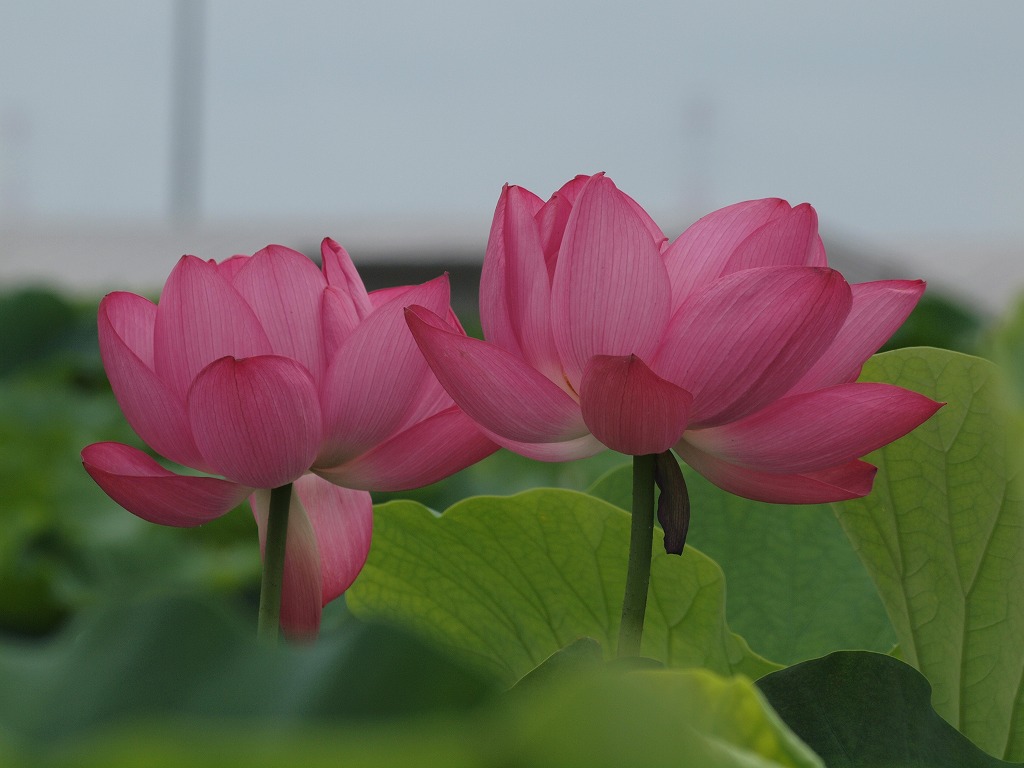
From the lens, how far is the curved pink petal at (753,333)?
0.19m

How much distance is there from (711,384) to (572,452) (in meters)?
0.04

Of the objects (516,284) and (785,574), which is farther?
(785,574)

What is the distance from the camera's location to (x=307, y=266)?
23 cm

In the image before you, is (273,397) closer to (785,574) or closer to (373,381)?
(373,381)

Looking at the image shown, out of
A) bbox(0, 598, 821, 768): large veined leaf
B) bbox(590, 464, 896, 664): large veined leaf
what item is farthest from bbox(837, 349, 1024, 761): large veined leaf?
bbox(0, 598, 821, 768): large veined leaf

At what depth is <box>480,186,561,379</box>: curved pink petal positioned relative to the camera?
0.22 meters

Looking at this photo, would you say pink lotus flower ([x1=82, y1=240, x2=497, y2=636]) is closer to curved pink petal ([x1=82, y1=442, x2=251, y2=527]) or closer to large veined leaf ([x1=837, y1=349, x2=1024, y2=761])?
curved pink petal ([x1=82, y1=442, x2=251, y2=527])

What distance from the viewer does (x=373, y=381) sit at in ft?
0.72

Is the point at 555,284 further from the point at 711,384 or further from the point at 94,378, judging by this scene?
the point at 94,378

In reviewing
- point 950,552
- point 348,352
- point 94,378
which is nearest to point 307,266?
point 348,352

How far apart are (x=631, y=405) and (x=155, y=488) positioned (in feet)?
0.31

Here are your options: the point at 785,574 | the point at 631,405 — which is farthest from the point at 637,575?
the point at 785,574

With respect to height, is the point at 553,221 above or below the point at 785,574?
above

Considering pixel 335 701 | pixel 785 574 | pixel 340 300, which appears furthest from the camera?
pixel 785 574
